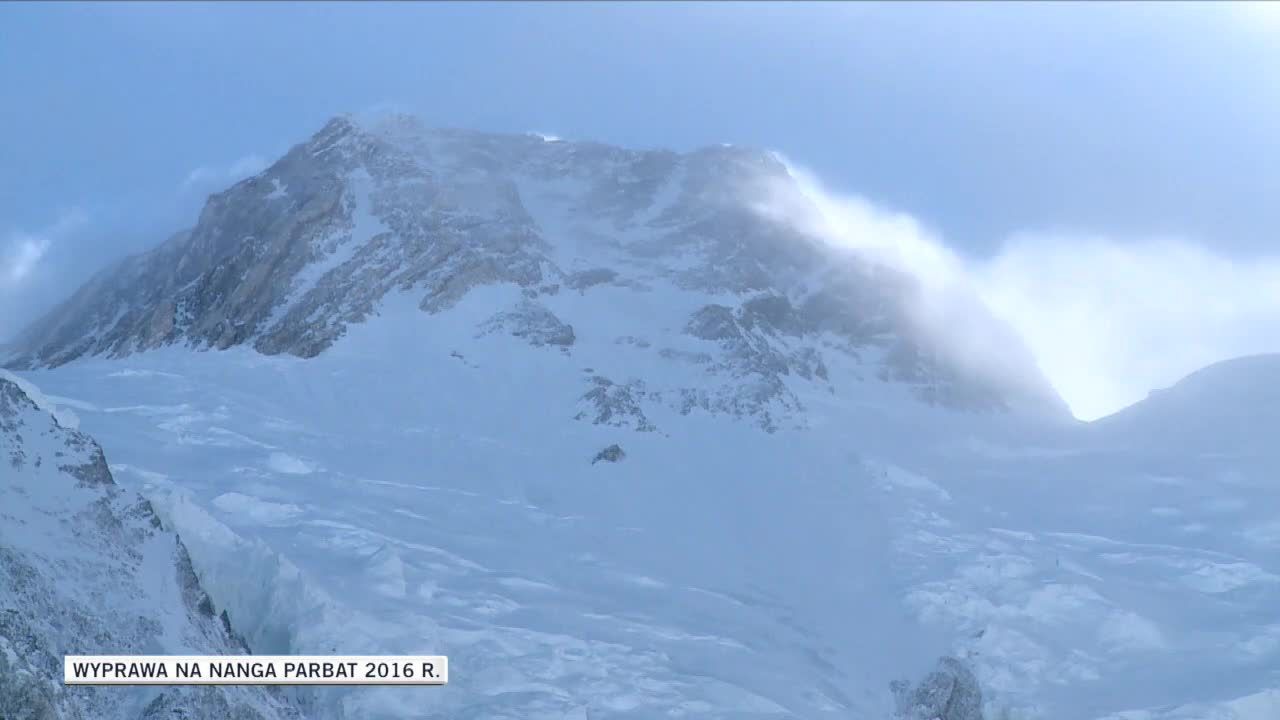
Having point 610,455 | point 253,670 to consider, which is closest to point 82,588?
point 253,670

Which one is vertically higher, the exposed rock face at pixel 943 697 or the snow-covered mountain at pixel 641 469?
the snow-covered mountain at pixel 641 469

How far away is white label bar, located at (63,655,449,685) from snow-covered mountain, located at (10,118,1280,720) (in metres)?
0.65

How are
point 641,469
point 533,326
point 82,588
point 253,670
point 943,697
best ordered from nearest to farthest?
point 82,588, point 253,670, point 943,697, point 641,469, point 533,326

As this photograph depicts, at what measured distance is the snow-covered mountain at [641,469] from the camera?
103ft

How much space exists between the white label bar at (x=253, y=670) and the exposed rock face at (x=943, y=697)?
1388 cm

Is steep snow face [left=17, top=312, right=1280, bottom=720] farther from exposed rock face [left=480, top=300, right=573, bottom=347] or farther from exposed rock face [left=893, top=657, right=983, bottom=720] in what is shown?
exposed rock face [left=480, top=300, right=573, bottom=347]

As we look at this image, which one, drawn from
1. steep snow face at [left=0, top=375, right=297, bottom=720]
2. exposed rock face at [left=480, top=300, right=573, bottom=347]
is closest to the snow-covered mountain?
exposed rock face at [left=480, top=300, right=573, bottom=347]

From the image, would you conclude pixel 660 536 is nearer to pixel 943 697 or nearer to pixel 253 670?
pixel 943 697

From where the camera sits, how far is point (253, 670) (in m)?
22.4

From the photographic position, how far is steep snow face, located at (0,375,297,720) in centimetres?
1852

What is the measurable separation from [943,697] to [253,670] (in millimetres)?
19574

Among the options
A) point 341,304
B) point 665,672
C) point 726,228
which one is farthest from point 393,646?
point 726,228

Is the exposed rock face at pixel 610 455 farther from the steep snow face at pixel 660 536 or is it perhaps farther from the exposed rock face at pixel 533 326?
the exposed rock face at pixel 533 326

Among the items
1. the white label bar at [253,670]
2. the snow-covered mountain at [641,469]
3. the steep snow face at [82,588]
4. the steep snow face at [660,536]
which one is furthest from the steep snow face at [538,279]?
the steep snow face at [82,588]
